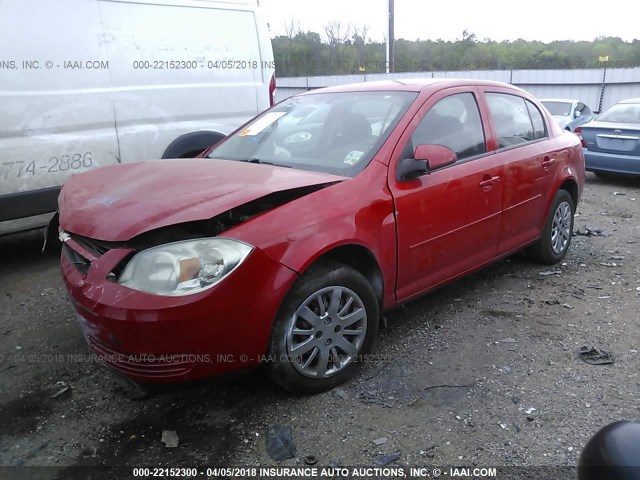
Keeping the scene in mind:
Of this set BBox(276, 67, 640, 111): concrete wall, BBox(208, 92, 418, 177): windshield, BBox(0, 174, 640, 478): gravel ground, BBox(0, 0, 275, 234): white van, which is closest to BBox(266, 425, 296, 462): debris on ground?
BBox(0, 174, 640, 478): gravel ground

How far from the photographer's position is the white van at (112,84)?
428cm

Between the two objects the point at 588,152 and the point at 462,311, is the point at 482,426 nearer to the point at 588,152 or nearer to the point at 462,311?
the point at 462,311

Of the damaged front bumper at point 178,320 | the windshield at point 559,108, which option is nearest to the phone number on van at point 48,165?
the damaged front bumper at point 178,320

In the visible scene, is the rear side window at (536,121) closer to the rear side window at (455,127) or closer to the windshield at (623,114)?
the rear side window at (455,127)

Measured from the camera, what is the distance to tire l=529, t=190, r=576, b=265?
4543 mm

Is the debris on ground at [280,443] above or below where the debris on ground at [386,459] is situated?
above

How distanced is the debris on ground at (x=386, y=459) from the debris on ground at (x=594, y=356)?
4.87 feet

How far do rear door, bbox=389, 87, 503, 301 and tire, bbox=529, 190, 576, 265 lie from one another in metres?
0.92

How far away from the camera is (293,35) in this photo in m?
30.2

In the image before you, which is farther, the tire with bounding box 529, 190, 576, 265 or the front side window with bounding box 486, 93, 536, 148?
the tire with bounding box 529, 190, 576, 265

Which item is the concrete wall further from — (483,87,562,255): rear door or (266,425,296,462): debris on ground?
(266,425,296,462): debris on ground

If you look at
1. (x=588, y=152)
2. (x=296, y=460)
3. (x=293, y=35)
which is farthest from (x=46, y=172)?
(x=293, y=35)

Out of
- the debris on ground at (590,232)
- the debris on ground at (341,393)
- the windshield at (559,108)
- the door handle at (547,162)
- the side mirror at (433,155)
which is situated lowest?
the debris on ground at (590,232)

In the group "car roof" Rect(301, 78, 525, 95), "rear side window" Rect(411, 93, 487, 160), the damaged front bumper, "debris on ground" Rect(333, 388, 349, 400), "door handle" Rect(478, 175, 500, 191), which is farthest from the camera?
"door handle" Rect(478, 175, 500, 191)
